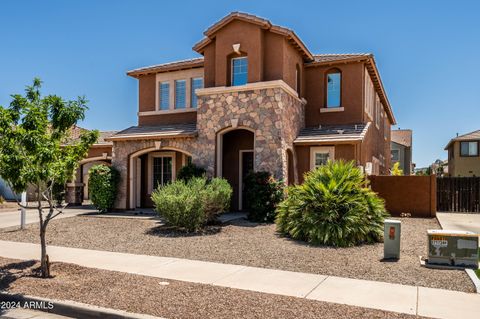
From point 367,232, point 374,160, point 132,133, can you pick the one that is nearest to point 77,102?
point 367,232

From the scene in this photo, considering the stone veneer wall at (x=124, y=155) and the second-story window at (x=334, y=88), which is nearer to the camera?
the stone veneer wall at (x=124, y=155)

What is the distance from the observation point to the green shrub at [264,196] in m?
14.5

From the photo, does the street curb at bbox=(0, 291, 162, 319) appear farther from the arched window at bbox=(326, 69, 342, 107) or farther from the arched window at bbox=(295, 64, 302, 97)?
the arched window at bbox=(326, 69, 342, 107)

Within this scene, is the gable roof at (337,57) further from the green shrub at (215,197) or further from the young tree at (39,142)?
the young tree at (39,142)

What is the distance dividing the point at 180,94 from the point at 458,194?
47.8 ft

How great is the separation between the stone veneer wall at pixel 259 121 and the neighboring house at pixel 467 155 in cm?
2692

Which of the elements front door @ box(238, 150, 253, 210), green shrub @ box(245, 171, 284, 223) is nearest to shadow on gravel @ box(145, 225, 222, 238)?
green shrub @ box(245, 171, 284, 223)

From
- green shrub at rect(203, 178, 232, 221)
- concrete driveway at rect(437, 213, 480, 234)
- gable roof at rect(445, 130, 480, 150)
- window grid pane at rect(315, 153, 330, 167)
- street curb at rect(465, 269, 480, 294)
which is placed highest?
gable roof at rect(445, 130, 480, 150)

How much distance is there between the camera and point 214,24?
1686 cm

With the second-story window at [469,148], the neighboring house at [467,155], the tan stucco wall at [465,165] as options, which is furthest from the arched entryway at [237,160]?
the second-story window at [469,148]

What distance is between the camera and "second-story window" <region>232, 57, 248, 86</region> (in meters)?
16.9

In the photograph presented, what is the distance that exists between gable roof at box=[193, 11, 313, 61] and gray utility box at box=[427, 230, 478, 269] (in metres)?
10.1

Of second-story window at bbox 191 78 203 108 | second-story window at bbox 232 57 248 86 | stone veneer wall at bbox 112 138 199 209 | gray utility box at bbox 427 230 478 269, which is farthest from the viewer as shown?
second-story window at bbox 191 78 203 108

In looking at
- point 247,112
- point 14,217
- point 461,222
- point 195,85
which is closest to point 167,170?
point 195,85
